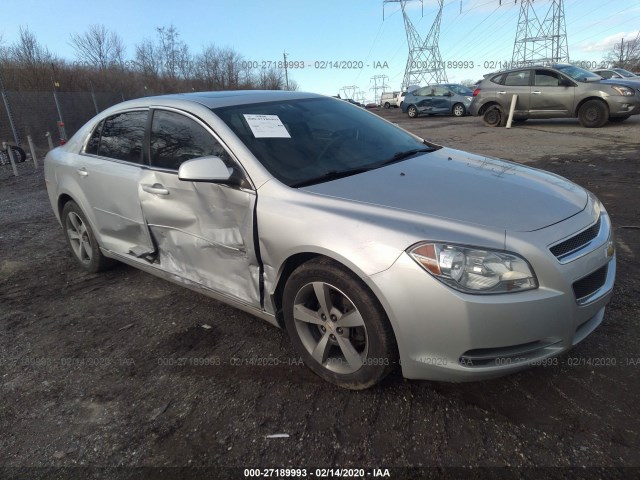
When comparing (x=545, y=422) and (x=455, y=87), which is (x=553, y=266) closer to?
(x=545, y=422)

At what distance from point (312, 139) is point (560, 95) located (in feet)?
37.7

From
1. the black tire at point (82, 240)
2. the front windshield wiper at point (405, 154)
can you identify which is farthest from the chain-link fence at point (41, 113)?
the front windshield wiper at point (405, 154)

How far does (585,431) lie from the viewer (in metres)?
2.02

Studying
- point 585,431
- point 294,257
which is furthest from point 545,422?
point 294,257

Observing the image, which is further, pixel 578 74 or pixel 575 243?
pixel 578 74

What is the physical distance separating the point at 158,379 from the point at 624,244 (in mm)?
4159

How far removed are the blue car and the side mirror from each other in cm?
2078

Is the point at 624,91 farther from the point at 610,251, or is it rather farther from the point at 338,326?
the point at 338,326

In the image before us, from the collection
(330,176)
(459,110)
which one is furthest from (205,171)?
(459,110)

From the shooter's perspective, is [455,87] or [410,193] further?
[455,87]

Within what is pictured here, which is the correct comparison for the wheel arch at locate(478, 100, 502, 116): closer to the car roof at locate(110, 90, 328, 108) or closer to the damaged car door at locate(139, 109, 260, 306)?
the car roof at locate(110, 90, 328, 108)

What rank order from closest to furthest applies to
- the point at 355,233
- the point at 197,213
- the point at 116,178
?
the point at 355,233, the point at 197,213, the point at 116,178

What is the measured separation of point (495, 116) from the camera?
13.8 metres

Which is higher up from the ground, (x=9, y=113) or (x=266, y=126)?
(x=9, y=113)
